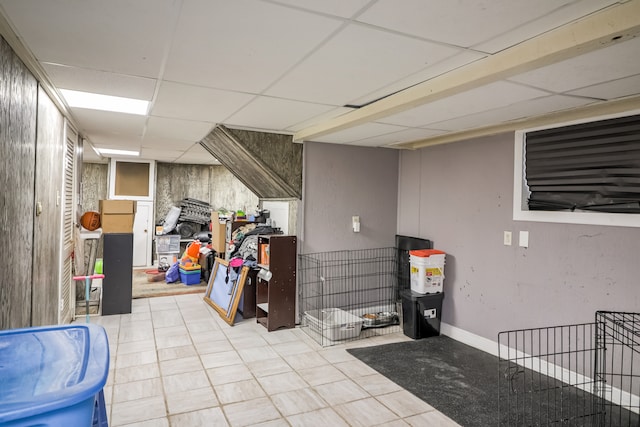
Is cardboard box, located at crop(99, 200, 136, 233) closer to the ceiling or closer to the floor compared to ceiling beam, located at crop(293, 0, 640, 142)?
closer to the floor

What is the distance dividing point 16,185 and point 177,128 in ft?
7.29

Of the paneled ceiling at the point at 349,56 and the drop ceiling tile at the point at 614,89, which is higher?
the paneled ceiling at the point at 349,56

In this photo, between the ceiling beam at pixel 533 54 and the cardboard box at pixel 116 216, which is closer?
the ceiling beam at pixel 533 54

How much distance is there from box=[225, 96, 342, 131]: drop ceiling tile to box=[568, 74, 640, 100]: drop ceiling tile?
5.72 ft

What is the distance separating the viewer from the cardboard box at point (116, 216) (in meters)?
4.71

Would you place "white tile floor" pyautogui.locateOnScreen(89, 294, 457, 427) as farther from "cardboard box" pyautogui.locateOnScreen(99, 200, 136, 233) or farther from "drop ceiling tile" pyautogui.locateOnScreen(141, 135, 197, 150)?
"drop ceiling tile" pyautogui.locateOnScreen(141, 135, 197, 150)

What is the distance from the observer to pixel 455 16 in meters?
1.60

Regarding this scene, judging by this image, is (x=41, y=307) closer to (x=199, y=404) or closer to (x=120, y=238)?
(x=199, y=404)

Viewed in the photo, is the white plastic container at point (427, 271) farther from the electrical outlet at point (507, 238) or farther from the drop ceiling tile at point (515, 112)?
the drop ceiling tile at point (515, 112)

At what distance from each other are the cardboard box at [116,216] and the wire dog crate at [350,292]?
2.24m

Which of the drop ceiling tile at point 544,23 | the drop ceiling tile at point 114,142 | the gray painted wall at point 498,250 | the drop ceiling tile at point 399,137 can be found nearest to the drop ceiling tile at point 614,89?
the drop ceiling tile at point 544,23

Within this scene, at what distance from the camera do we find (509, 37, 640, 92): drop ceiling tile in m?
1.78

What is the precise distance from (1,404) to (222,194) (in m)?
8.15

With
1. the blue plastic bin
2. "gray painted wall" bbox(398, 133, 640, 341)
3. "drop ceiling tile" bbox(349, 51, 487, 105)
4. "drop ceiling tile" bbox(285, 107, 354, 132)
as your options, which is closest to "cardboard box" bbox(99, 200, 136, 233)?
"drop ceiling tile" bbox(285, 107, 354, 132)
